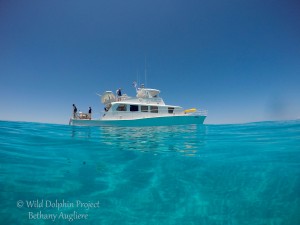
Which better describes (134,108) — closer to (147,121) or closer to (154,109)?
(154,109)

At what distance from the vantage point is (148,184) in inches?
346

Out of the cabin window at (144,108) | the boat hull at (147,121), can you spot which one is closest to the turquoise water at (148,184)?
the boat hull at (147,121)

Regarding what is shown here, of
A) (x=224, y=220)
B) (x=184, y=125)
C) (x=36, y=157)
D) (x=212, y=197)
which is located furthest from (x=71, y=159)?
(x=184, y=125)

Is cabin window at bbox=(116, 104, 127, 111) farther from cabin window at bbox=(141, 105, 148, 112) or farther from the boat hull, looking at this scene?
cabin window at bbox=(141, 105, 148, 112)

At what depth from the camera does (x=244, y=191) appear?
8.95 m

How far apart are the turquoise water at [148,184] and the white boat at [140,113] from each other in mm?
8669

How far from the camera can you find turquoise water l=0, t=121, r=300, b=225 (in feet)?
25.4

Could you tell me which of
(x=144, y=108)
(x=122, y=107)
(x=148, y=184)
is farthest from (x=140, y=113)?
(x=148, y=184)

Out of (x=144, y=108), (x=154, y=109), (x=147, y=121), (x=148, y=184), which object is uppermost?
(x=144, y=108)

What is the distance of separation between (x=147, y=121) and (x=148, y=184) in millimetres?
11307

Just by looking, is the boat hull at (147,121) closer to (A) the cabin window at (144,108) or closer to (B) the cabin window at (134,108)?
(B) the cabin window at (134,108)

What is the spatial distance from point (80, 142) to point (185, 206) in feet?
28.2

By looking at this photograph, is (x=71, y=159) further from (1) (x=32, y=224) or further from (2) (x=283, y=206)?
(2) (x=283, y=206)

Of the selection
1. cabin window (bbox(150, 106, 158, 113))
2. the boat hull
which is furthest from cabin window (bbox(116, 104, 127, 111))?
cabin window (bbox(150, 106, 158, 113))
